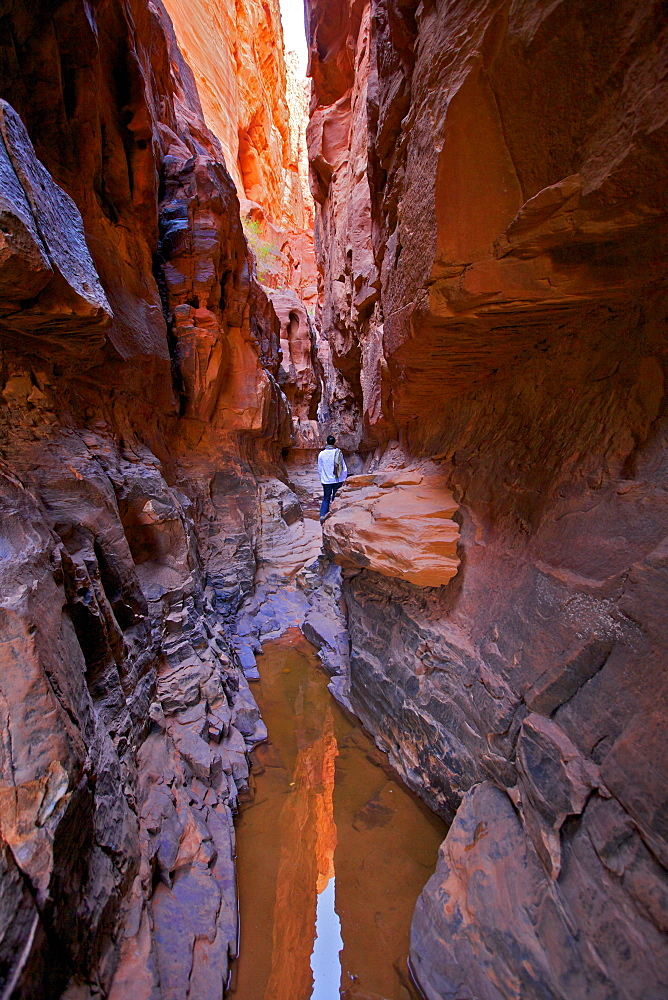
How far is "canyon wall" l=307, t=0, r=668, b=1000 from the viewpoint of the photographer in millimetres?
1457

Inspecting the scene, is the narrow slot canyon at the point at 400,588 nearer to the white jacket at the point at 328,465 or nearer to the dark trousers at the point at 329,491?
the white jacket at the point at 328,465

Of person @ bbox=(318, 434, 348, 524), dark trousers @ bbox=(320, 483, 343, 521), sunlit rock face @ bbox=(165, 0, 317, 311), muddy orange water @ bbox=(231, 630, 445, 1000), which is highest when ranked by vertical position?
sunlit rock face @ bbox=(165, 0, 317, 311)

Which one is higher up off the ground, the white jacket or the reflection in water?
the white jacket

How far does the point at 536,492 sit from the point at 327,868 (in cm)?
308

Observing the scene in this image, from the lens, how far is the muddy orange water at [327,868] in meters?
2.26

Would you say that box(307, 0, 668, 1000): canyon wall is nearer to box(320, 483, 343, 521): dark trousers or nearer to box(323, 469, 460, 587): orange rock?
box(323, 469, 460, 587): orange rock

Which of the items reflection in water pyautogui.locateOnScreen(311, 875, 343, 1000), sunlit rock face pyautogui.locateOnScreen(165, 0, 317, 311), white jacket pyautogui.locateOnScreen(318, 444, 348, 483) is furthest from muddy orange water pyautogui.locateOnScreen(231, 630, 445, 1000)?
sunlit rock face pyautogui.locateOnScreen(165, 0, 317, 311)

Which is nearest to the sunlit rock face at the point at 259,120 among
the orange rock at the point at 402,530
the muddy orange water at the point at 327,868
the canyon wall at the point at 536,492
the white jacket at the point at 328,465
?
the white jacket at the point at 328,465

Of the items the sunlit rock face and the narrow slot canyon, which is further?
the sunlit rock face

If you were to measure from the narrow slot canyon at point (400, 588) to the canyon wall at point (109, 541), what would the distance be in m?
0.02

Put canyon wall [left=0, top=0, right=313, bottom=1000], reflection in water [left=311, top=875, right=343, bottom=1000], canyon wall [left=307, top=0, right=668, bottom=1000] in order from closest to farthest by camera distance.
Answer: canyon wall [left=307, top=0, right=668, bottom=1000], canyon wall [left=0, top=0, right=313, bottom=1000], reflection in water [left=311, top=875, right=343, bottom=1000]

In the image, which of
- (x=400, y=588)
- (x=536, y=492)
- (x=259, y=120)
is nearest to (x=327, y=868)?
(x=400, y=588)

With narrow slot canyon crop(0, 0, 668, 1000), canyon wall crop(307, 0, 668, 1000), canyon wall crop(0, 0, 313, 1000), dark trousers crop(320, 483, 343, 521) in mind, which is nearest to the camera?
canyon wall crop(307, 0, 668, 1000)

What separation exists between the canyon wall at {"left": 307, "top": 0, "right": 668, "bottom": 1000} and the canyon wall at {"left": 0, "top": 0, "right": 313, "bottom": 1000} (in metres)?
1.62
